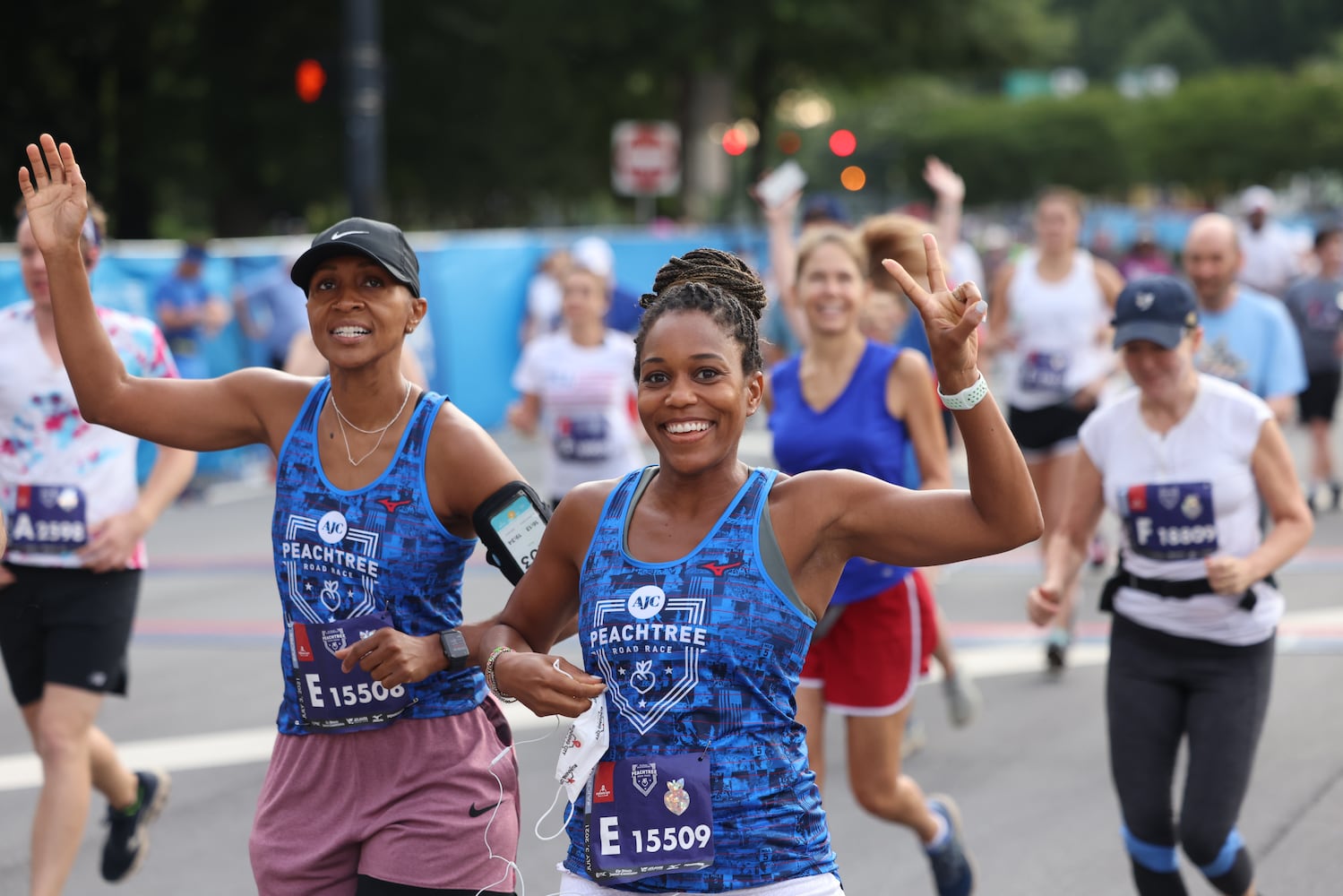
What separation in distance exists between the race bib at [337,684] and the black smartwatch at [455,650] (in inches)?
5.5

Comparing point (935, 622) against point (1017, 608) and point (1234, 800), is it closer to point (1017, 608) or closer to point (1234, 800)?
point (1234, 800)

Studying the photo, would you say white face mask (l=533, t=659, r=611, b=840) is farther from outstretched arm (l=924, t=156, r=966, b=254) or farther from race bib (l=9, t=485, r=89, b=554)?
outstretched arm (l=924, t=156, r=966, b=254)

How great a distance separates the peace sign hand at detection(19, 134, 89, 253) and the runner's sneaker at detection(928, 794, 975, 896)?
3.09 meters

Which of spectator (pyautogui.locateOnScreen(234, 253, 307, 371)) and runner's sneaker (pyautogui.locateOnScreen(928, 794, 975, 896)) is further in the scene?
spectator (pyautogui.locateOnScreen(234, 253, 307, 371))

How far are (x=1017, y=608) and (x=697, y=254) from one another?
695 centimetres

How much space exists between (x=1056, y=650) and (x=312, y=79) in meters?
10.6

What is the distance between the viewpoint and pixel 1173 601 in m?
4.83

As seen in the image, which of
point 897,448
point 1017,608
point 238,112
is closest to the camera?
point 897,448

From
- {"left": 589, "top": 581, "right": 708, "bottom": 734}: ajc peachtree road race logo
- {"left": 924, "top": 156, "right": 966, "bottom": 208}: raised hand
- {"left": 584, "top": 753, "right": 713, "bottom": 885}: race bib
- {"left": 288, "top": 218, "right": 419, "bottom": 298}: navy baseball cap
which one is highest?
{"left": 924, "top": 156, "right": 966, "bottom": 208}: raised hand

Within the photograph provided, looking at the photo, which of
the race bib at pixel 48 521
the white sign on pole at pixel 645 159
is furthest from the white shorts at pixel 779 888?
the white sign on pole at pixel 645 159

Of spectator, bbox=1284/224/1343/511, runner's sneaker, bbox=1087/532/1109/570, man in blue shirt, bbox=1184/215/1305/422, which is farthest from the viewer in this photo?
spectator, bbox=1284/224/1343/511

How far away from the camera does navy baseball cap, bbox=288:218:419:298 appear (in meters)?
3.54

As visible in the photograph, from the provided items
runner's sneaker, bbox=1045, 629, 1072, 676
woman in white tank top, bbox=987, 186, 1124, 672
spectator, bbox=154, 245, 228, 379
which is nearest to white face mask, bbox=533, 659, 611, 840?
runner's sneaker, bbox=1045, 629, 1072, 676

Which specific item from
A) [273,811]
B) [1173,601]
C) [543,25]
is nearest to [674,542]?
[273,811]
